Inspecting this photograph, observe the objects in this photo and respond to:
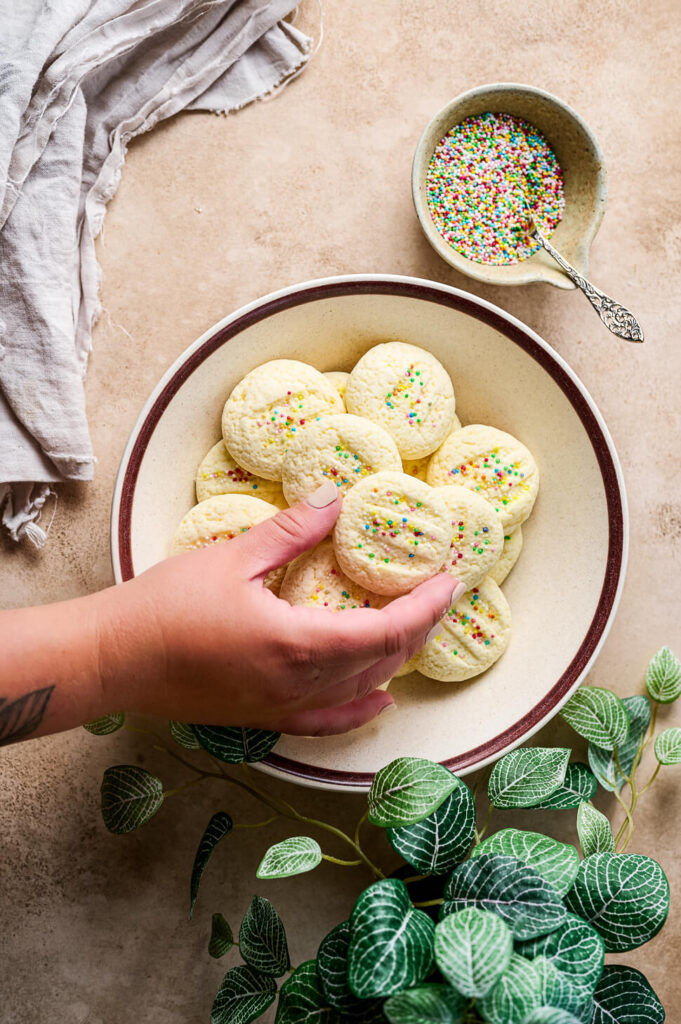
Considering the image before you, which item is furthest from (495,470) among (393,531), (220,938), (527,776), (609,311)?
(220,938)

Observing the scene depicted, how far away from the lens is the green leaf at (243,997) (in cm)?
100

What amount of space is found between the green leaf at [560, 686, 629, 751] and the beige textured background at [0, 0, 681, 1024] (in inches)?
4.2

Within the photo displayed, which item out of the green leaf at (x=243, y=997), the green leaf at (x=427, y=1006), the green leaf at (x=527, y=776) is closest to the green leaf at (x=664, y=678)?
the green leaf at (x=527, y=776)

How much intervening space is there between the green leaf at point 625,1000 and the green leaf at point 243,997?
1.39 ft

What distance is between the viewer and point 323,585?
3.39 ft

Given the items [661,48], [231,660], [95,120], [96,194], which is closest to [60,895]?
[231,660]

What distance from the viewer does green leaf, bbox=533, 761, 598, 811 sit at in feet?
3.66

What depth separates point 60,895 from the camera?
1.22 metres

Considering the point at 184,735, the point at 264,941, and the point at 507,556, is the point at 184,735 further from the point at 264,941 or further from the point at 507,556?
the point at 507,556

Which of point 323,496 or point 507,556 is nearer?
point 323,496

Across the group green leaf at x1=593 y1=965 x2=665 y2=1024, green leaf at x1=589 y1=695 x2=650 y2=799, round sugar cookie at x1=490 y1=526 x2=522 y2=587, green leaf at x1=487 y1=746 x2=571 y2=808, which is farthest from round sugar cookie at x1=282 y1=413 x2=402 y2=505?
green leaf at x1=593 y1=965 x2=665 y2=1024

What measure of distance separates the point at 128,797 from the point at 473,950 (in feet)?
1.79

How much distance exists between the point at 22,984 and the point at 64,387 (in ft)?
3.12

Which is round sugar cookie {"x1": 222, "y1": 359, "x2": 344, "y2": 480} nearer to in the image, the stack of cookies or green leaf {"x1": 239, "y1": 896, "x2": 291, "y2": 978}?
the stack of cookies
